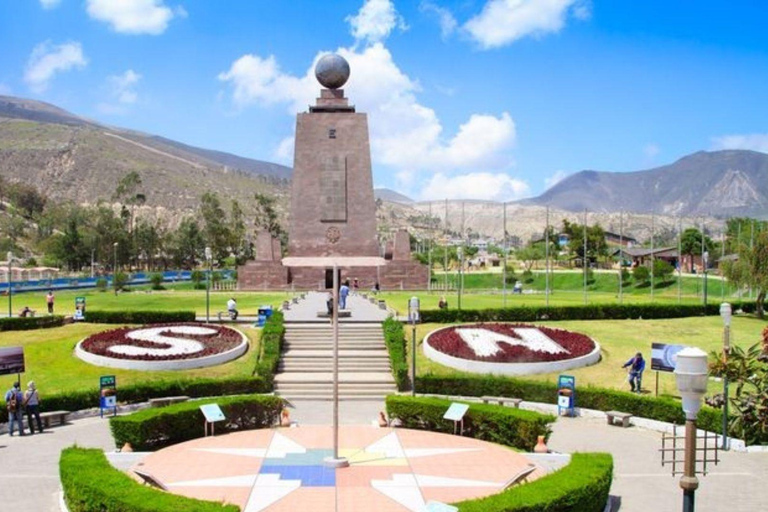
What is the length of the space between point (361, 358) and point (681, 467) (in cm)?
1529

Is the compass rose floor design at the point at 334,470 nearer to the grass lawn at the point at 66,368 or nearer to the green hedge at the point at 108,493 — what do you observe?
the green hedge at the point at 108,493

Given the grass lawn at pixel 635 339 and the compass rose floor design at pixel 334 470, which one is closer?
the compass rose floor design at pixel 334 470

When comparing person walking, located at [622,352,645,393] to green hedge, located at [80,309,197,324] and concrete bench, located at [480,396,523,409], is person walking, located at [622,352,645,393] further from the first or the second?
green hedge, located at [80,309,197,324]

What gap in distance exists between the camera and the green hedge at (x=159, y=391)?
2547 cm

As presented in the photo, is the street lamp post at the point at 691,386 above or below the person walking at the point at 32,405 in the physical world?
above

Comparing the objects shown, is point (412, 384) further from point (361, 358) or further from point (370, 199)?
point (370, 199)

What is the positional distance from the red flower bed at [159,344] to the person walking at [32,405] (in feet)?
24.5

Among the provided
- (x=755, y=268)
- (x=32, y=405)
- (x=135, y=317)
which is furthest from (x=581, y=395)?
(x=755, y=268)

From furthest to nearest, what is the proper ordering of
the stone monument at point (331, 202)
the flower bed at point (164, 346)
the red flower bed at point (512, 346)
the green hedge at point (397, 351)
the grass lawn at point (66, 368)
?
1. the stone monument at point (331, 202)
2. the red flower bed at point (512, 346)
3. the flower bed at point (164, 346)
4. the green hedge at point (397, 351)
5. the grass lawn at point (66, 368)

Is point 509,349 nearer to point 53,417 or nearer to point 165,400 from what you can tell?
point 165,400

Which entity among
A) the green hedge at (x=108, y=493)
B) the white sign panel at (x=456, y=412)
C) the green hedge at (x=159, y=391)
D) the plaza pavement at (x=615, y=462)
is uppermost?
the green hedge at (x=108, y=493)

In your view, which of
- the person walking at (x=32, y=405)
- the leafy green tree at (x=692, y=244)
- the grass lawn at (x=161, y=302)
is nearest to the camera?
the person walking at (x=32, y=405)

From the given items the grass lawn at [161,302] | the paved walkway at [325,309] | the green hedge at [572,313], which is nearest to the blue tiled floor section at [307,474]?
the paved walkway at [325,309]

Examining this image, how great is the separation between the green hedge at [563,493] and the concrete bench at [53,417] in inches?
643
